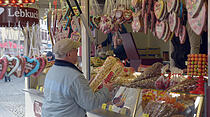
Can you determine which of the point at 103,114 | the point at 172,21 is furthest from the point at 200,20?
the point at 103,114

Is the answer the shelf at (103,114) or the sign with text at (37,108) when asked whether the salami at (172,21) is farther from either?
the sign with text at (37,108)

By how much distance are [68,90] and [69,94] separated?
0.03 m

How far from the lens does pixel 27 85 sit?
4.60 m

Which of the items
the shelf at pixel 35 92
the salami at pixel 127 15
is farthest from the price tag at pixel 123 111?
the shelf at pixel 35 92

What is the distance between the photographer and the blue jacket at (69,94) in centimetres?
214

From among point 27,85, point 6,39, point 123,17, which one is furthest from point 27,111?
point 123,17

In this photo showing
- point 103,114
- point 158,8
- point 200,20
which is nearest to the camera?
point 200,20

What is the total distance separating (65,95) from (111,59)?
2.36 ft

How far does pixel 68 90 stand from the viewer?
2150mm

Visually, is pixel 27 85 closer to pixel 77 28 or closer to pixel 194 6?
pixel 77 28

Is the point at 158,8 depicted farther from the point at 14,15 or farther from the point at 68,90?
the point at 14,15

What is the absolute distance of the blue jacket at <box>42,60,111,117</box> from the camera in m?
2.14

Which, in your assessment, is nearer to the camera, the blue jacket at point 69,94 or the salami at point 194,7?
the salami at point 194,7

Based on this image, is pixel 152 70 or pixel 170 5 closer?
pixel 170 5
